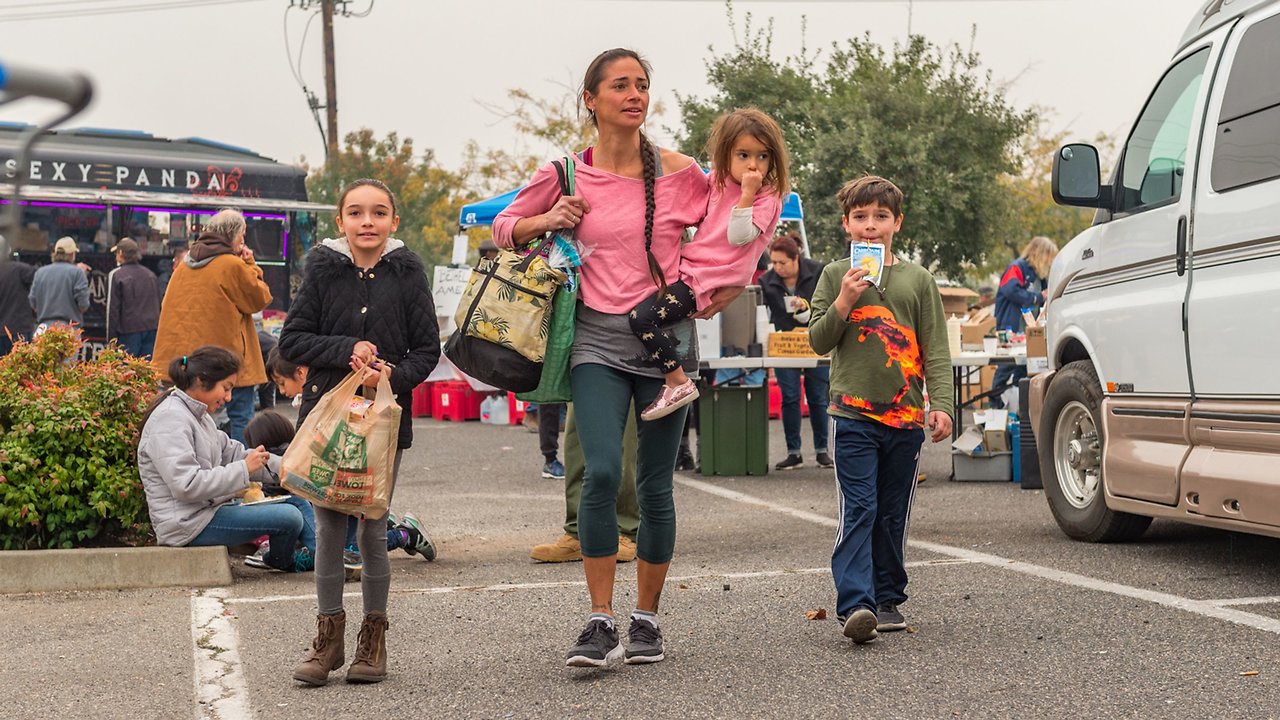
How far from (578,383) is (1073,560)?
3223 mm

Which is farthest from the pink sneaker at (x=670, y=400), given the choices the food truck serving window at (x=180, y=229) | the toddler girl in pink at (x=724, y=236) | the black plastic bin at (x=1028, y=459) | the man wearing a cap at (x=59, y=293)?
the food truck serving window at (x=180, y=229)

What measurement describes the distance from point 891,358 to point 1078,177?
2.23 metres

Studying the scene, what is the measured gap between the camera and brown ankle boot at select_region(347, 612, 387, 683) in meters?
4.75

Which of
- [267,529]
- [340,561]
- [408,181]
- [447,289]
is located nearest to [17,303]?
[447,289]

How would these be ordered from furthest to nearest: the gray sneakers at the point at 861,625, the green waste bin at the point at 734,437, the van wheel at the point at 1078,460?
the green waste bin at the point at 734,437, the van wheel at the point at 1078,460, the gray sneakers at the point at 861,625

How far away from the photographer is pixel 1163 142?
22.4 ft

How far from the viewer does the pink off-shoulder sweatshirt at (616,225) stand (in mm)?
4762

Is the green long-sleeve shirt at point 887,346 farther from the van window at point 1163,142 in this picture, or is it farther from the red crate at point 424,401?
the red crate at point 424,401

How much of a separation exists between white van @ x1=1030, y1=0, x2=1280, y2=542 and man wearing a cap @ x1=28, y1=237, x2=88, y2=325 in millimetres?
11106

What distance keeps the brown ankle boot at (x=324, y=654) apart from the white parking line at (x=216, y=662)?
20 centimetres

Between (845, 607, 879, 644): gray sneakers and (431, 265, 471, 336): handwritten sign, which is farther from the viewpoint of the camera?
(431, 265, 471, 336): handwritten sign

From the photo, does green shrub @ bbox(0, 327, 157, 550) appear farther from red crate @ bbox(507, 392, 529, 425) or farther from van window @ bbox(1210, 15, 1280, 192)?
red crate @ bbox(507, 392, 529, 425)

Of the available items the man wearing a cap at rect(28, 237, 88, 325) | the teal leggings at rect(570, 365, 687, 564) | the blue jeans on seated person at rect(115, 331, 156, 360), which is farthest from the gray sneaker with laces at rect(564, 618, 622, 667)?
the man wearing a cap at rect(28, 237, 88, 325)

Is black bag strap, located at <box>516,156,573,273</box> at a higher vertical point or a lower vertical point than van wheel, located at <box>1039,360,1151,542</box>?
higher
